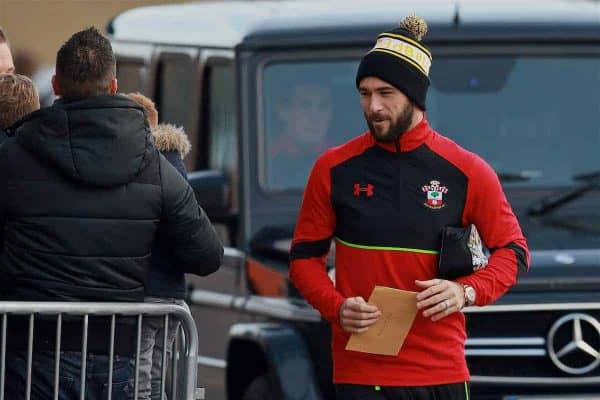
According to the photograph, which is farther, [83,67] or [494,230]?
[494,230]

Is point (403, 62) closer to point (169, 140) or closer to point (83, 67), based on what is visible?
point (169, 140)

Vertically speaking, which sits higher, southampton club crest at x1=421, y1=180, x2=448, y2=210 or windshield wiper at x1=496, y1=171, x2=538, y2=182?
southampton club crest at x1=421, y1=180, x2=448, y2=210

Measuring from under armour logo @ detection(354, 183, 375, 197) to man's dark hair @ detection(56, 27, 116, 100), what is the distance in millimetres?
820

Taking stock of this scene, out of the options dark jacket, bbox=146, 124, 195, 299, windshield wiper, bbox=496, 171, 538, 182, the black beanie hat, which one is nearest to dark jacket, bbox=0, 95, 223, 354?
dark jacket, bbox=146, 124, 195, 299

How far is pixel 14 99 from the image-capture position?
18.8 ft

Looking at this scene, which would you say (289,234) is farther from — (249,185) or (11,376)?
(11,376)

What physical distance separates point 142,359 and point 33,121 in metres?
0.79

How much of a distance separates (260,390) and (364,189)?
1.97 metres

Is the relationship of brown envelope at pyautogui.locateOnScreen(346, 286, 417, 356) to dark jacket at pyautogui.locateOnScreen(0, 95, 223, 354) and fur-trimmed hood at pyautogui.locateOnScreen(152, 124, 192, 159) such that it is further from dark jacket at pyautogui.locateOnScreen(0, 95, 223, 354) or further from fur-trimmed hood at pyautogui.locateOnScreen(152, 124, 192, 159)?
fur-trimmed hood at pyautogui.locateOnScreen(152, 124, 192, 159)

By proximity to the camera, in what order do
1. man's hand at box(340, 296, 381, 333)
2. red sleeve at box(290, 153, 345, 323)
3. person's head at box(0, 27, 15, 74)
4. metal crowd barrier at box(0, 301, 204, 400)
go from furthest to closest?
1. person's head at box(0, 27, 15, 74)
2. red sleeve at box(290, 153, 345, 323)
3. man's hand at box(340, 296, 381, 333)
4. metal crowd barrier at box(0, 301, 204, 400)

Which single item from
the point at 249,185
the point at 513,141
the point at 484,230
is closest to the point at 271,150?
the point at 249,185

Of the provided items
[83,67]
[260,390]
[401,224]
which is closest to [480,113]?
[260,390]

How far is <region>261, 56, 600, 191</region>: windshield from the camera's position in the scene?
7.81 m

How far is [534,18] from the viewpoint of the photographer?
8.07m
